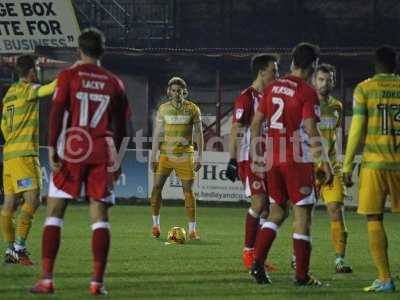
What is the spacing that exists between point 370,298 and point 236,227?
9.12m

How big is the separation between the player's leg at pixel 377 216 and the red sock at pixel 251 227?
6.75 feet

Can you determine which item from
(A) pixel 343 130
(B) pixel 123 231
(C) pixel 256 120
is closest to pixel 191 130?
(B) pixel 123 231

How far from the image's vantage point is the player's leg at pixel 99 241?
9.68 meters

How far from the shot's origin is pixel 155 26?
29.9m

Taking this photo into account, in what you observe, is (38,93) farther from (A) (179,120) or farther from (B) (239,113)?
(A) (179,120)

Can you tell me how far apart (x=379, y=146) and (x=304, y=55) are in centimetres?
107

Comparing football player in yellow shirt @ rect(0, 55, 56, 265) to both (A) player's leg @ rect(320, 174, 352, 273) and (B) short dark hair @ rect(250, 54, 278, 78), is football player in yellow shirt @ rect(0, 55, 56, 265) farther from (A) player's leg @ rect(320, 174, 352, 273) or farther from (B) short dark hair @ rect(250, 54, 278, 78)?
(A) player's leg @ rect(320, 174, 352, 273)

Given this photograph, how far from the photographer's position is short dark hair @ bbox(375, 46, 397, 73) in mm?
10602

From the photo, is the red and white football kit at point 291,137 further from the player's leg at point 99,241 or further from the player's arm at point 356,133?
the player's leg at point 99,241

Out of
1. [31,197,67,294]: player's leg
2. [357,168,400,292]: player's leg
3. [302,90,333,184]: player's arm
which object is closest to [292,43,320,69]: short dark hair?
[302,90,333,184]: player's arm

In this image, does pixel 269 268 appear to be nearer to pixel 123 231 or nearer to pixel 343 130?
pixel 123 231

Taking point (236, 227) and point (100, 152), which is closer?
point (100, 152)

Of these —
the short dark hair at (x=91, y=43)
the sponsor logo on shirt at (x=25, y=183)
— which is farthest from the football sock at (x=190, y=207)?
the short dark hair at (x=91, y=43)

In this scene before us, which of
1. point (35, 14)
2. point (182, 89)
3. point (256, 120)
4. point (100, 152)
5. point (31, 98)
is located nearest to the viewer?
point (100, 152)
